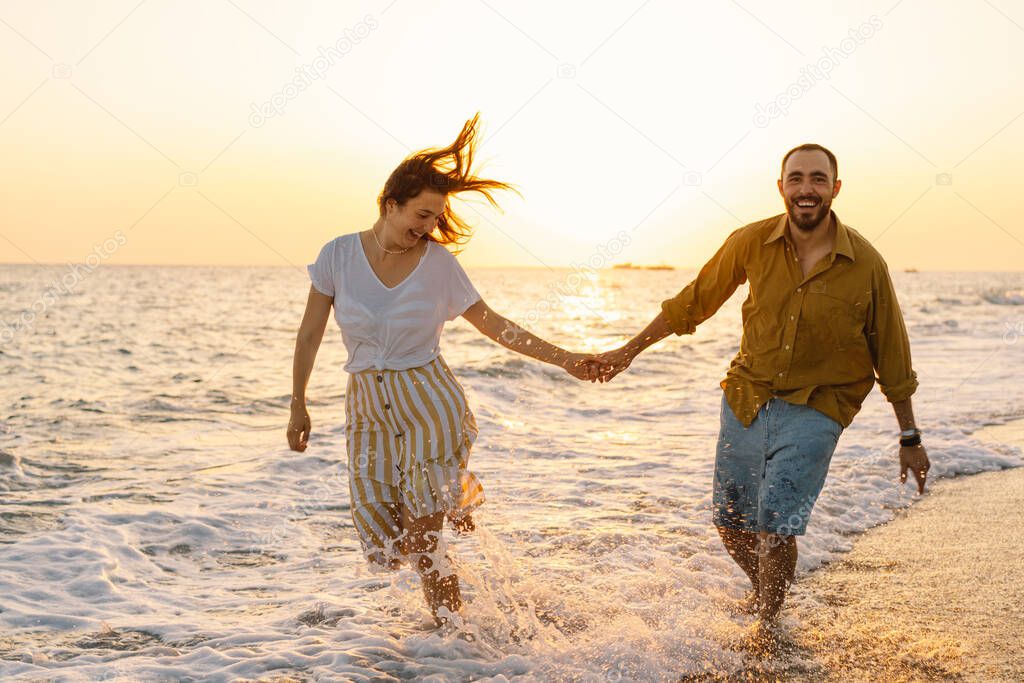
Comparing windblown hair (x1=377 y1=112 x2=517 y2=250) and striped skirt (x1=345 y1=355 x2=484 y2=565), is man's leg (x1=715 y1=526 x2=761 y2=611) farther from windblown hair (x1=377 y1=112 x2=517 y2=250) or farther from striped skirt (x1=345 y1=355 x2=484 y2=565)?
windblown hair (x1=377 y1=112 x2=517 y2=250)

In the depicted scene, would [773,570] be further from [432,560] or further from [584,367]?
[432,560]

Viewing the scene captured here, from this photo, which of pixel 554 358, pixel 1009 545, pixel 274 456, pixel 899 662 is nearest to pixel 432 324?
pixel 554 358

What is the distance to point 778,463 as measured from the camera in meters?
4.05

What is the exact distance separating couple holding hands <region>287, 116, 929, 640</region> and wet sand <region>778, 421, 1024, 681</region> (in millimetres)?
409

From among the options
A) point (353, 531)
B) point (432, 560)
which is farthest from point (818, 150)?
point (353, 531)

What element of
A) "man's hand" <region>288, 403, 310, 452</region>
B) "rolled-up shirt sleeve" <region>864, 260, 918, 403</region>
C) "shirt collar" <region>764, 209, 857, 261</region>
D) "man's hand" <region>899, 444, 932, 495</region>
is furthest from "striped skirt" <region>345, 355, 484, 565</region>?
"man's hand" <region>899, 444, 932, 495</region>

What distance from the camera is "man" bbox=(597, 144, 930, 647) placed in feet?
12.9

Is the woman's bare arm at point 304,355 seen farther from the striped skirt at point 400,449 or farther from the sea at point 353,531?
the sea at point 353,531

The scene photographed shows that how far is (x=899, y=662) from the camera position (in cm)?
391

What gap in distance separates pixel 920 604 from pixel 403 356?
2971 millimetres

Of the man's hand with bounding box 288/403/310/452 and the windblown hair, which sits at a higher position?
the windblown hair

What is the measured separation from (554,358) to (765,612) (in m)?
1.60

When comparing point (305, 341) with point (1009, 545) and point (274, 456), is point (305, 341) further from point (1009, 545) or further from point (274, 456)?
point (274, 456)

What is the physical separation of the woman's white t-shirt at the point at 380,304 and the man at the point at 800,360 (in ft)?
4.75
